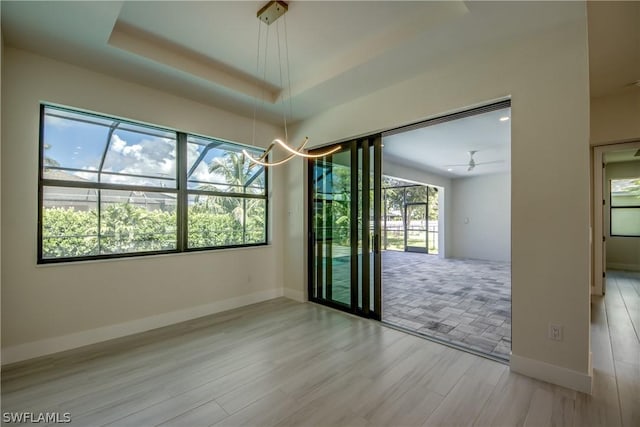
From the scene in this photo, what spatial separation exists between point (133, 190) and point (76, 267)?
98cm

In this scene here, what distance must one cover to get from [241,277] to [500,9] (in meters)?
4.12

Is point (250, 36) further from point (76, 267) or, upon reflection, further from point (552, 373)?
point (552, 373)

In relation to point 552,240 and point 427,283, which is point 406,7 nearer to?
point 552,240

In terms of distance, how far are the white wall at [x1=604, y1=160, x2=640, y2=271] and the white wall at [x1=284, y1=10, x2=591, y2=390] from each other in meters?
6.41

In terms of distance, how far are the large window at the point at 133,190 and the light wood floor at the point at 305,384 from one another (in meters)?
1.12

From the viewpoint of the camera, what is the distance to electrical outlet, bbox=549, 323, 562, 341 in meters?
2.22

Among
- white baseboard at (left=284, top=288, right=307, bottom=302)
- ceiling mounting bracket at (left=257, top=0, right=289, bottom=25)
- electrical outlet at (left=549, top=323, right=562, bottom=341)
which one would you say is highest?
ceiling mounting bracket at (left=257, top=0, right=289, bottom=25)

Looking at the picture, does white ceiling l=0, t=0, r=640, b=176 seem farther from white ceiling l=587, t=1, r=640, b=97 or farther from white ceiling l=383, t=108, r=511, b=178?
white ceiling l=383, t=108, r=511, b=178

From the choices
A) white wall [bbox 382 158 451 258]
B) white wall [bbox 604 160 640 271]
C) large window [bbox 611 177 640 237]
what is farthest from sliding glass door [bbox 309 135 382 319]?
large window [bbox 611 177 640 237]

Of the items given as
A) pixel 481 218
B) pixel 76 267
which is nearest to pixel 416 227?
pixel 481 218

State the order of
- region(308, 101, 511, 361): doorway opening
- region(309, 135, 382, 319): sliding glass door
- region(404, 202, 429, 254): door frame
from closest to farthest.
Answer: region(308, 101, 511, 361): doorway opening < region(309, 135, 382, 319): sliding glass door < region(404, 202, 429, 254): door frame

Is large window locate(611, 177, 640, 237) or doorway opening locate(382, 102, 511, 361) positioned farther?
large window locate(611, 177, 640, 237)

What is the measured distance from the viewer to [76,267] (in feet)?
9.43

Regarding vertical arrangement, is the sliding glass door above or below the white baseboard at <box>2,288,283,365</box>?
above
